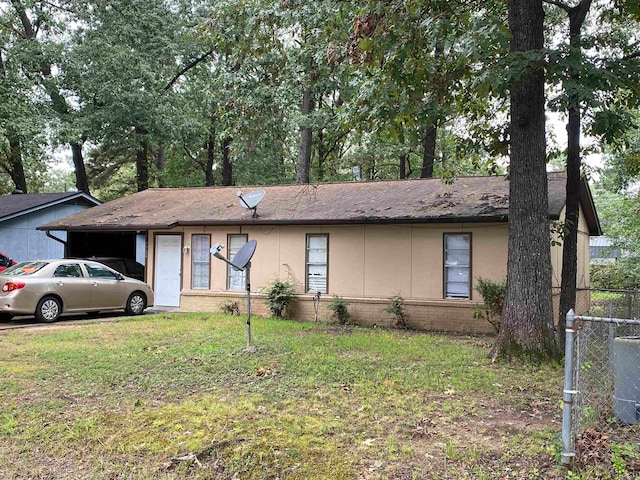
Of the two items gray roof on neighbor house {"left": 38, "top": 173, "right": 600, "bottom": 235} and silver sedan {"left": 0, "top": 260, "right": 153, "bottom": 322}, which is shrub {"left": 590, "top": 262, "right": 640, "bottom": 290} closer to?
gray roof on neighbor house {"left": 38, "top": 173, "right": 600, "bottom": 235}

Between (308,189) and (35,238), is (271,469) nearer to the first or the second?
(308,189)

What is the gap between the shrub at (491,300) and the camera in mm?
10797

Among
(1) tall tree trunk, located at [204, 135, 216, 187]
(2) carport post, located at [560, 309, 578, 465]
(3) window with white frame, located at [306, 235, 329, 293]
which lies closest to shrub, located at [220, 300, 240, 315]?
(3) window with white frame, located at [306, 235, 329, 293]

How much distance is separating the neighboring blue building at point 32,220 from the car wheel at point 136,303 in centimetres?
617

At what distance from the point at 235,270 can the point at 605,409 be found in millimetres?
10537

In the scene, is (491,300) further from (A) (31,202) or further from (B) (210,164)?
(B) (210,164)

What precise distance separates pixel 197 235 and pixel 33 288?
4442 millimetres

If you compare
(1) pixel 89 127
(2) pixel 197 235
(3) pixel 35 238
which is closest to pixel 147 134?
(1) pixel 89 127

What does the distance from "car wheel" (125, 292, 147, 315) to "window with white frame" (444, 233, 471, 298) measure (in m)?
7.75

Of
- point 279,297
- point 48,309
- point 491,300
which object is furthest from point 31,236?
point 491,300

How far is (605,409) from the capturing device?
487 centimetres

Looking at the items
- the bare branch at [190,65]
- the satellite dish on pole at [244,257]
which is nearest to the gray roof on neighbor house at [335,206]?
the satellite dish on pole at [244,257]

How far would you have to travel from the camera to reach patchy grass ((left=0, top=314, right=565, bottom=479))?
4.06 metres

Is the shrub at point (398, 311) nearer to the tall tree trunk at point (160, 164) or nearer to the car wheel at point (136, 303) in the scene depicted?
the car wheel at point (136, 303)
